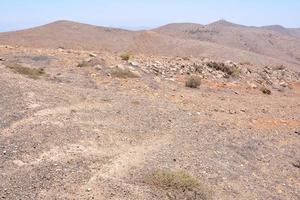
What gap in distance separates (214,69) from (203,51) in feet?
80.9

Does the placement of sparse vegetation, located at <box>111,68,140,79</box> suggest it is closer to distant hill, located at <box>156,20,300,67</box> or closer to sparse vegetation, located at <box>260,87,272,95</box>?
sparse vegetation, located at <box>260,87,272,95</box>

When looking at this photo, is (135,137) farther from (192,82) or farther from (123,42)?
(123,42)

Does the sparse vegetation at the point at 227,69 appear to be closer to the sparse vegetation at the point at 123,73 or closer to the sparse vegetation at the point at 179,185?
the sparse vegetation at the point at 123,73

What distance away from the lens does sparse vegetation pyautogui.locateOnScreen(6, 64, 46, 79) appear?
18.5m

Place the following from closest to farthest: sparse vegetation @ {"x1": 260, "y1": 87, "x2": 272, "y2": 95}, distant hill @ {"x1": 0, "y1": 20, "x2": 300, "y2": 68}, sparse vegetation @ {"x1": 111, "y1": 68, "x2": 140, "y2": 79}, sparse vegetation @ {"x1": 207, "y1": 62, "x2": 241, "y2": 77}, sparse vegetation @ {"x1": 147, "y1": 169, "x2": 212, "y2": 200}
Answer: sparse vegetation @ {"x1": 147, "y1": 169, "x2": 212, "y2": 200} < sparse vegetation @ {"x1": 111, "y1": 68, "x2": 140, "y2": 79} < sparse vegetation @ {"x1": 260, "y1": 87, "x2": 272, "y2": 95} < sparse vegetation @ {"x1": 207, "y1": 62, "x2": 241, "y2": 77} < distant hill @ {"x1": 0, "y1": 20, "x2": 300, "y2": 68}

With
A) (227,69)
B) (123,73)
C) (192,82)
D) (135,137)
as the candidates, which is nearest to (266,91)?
(227,69)

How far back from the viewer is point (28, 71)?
1891 cm

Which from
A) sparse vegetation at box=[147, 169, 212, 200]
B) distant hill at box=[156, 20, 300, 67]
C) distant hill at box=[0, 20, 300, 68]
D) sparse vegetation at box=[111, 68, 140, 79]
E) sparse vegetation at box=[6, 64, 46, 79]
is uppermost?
sparse vegetation at box=[6, 64, 46, 79]

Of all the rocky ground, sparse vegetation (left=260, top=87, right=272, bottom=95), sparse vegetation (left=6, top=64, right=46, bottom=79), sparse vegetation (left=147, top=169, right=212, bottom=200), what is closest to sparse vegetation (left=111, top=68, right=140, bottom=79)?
the rocky ground

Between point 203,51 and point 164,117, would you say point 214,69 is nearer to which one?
point 164,117

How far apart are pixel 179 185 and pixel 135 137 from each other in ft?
9.70

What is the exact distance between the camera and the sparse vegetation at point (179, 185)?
30.1 ft

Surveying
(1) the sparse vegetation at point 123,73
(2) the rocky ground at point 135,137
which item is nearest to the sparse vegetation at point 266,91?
(2) the rocky ground at point 135,137

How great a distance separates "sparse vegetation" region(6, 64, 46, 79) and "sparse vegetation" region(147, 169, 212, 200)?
10131mm
